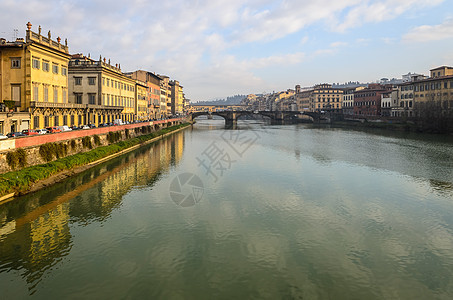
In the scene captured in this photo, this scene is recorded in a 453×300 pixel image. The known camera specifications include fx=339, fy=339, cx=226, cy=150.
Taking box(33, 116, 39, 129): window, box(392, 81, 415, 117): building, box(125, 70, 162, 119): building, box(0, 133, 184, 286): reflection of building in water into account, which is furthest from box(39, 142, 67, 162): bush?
box(392, 81, 415, 117): building

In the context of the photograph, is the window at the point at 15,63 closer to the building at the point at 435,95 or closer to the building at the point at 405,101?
the building at the point at 435,95

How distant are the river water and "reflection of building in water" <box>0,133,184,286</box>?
0.09 metres

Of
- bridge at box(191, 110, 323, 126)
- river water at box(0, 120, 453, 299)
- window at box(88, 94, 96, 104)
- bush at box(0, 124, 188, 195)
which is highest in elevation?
bridge at box(191, 110, 323, 126)

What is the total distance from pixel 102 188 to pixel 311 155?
102 ft

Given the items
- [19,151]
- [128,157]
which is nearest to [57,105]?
[128,157]

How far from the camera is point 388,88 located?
→ 127312 millimetres

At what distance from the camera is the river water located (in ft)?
47.0

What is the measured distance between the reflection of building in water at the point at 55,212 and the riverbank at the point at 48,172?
691mm

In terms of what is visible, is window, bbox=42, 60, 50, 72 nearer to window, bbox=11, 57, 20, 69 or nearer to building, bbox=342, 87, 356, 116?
window, bbox=11, 57, 20, 69

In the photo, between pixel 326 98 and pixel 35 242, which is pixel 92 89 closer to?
pixel 35 242

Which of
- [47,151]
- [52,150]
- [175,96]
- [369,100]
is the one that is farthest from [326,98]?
[47,151]
